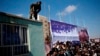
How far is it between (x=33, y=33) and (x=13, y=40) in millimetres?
1228

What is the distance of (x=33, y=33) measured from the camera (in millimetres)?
Result: 6715

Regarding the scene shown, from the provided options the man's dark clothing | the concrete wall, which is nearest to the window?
the concrete wall

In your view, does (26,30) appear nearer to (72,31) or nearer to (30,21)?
(30,21)

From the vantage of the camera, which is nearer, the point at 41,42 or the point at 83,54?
the point at 41,42

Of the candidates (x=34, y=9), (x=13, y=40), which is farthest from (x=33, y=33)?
(x=34, y=9)

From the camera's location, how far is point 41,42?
7266mm

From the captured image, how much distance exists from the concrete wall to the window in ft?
0.63

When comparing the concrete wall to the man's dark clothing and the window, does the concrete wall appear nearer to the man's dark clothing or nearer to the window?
the window

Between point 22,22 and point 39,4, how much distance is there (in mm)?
2124

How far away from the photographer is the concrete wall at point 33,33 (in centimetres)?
562

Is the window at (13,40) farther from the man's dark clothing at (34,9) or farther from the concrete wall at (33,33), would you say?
the man's dark clothing at (34,9)

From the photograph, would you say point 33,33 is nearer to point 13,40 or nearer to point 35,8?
point 13,40

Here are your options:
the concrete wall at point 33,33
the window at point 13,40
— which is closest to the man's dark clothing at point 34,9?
the concrete wall at point 33,33

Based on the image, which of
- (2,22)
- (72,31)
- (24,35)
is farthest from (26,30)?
(72,31)
